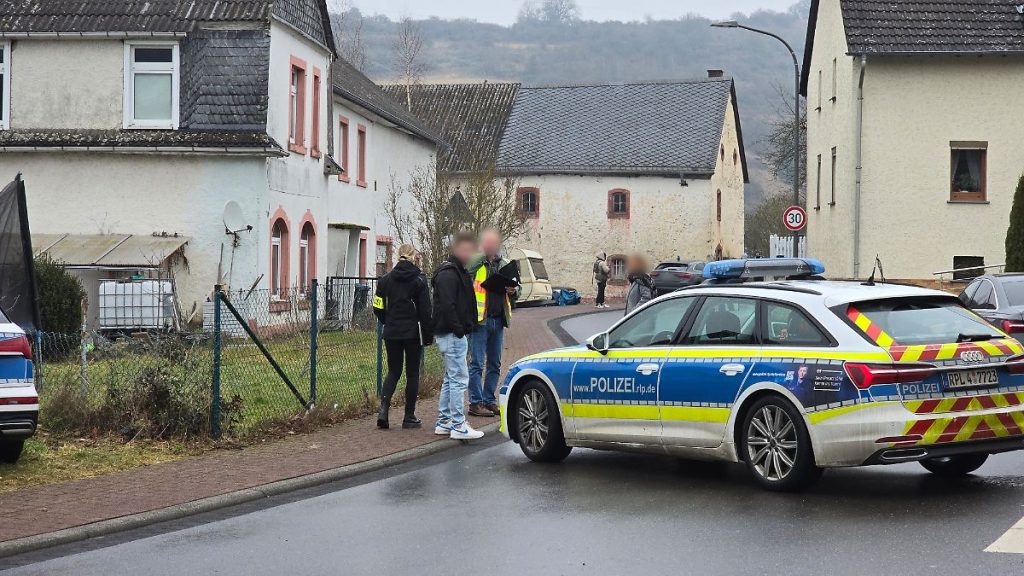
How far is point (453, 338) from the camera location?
13195 mm

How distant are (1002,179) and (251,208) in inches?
724

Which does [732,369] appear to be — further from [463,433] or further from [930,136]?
[930,136]

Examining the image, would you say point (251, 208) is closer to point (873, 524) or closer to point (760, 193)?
point (873, 524)

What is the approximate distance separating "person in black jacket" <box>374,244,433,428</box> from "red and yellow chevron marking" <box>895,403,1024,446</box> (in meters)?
5.64

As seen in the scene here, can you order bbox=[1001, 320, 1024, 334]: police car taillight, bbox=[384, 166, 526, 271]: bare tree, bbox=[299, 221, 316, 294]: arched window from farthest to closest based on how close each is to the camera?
1. bbox=[299, 221, 316, 294]: arched window
2. bbox=[384, 166, 526, 271]: bare tree
3. bbox=[1001, 320, 1024, 334]: police car taillight

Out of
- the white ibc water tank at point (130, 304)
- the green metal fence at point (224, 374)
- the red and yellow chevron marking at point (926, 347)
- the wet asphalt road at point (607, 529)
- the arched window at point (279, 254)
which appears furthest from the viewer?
the arched window at point (279, 254)

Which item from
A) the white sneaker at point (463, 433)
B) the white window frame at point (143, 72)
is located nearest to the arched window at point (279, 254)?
the white window frame at point (143, 72)

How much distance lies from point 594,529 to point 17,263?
9065 millimetres

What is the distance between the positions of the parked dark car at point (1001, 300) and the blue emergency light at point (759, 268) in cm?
203

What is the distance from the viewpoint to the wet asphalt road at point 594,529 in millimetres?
7398

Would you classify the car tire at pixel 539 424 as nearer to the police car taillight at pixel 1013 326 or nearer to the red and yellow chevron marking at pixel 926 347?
the red and yellow chevron marking at pixel 926 347

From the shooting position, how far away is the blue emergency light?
49.7 ft

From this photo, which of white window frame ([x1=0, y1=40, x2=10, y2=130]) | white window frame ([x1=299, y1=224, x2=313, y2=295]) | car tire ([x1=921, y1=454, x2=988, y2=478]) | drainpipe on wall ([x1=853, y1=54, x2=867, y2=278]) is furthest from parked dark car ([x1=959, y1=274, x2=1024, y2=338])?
white window frame ([x1=0, y1=40, x2=10, y2=130])

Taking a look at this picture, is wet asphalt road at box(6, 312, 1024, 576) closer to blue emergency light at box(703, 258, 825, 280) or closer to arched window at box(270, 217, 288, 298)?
blue emergency light at box(703, 258, 825, 280)
